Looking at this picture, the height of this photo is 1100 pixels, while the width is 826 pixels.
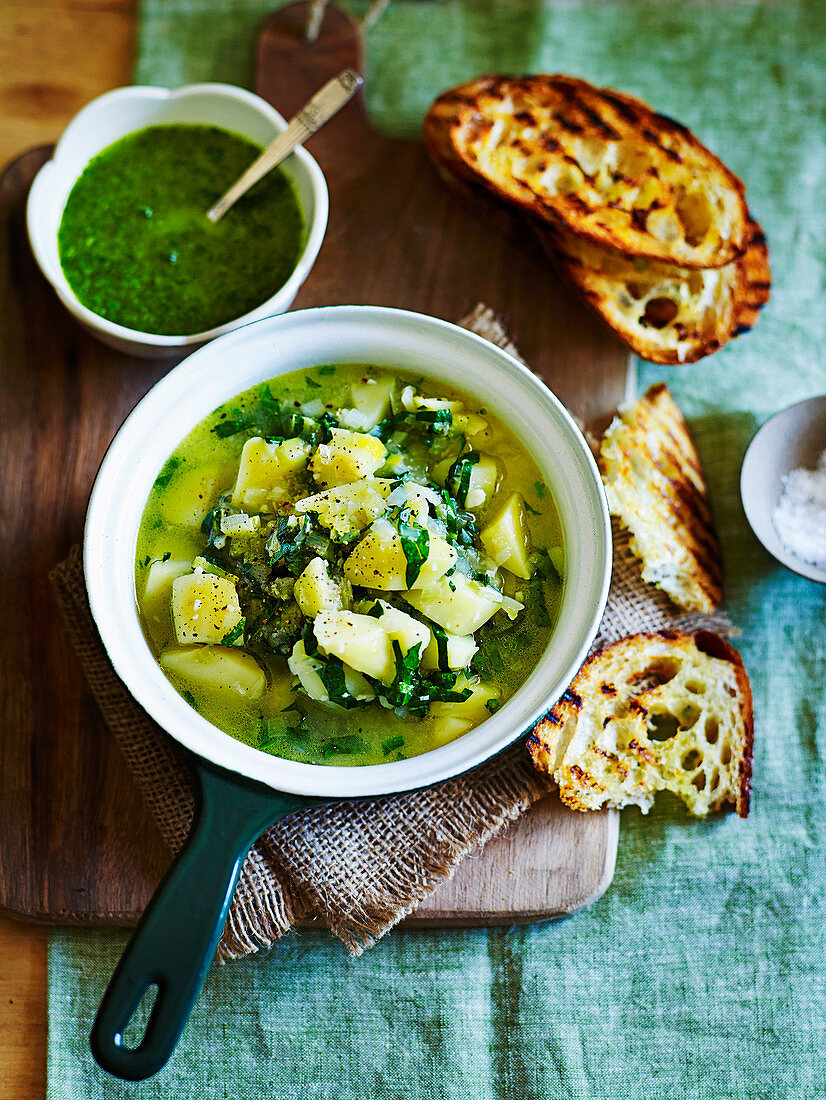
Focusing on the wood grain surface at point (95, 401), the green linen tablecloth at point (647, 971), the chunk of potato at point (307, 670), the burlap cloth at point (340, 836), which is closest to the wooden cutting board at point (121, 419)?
the wood grain surface at point (95, 401)

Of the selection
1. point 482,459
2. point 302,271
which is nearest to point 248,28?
point 302,271

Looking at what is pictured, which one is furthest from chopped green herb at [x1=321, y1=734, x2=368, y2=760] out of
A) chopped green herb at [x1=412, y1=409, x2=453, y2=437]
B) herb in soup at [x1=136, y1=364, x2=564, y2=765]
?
chopped green herb at [x1=412, y1=409, x2=453, y2=437]

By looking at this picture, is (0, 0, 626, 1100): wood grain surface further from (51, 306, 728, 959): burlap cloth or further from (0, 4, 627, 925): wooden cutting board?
(51, 306, 728, 959): burlap cloth

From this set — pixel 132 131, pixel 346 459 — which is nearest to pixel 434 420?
pixel 346 459

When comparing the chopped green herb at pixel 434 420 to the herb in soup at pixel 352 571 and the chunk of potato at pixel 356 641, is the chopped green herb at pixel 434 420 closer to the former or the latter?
the herb in soup at pixel 352 571

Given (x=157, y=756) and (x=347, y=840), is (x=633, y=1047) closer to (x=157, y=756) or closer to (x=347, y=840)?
(x=347, y=840)
